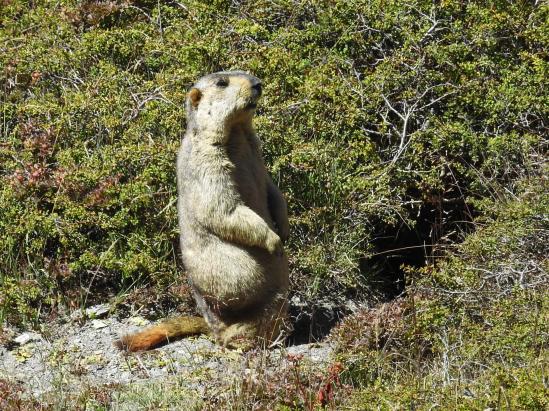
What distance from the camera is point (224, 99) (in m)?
7.78

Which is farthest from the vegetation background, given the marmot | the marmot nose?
the marmot nose

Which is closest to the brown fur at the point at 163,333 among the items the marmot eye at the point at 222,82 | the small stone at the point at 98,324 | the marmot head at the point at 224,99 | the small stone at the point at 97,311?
the small stone at the point at 98,324

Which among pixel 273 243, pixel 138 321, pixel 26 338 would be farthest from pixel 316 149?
pixel 26 338

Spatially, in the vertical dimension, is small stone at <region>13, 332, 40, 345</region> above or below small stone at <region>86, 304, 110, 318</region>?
above

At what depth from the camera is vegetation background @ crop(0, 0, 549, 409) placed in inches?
349

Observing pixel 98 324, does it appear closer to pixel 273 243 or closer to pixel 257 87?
pixel 273 243

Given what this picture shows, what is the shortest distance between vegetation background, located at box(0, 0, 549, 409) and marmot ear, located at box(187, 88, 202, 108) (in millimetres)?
1380

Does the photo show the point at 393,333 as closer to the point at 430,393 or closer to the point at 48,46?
the point at 430,393

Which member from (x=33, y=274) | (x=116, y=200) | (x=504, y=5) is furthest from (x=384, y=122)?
(x=33, y=274)

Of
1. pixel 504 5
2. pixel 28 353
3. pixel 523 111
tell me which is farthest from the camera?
pixel 504 5

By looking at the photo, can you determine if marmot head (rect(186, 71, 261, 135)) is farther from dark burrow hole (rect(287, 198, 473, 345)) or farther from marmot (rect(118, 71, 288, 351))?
dark burrow hole (rect(287, 198, 473, 345))

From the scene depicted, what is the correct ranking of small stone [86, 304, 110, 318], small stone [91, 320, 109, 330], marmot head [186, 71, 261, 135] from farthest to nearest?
small stone [86, 304, 110, 318] → small stone [91, 320, 109, 330] → marmot head [186, 71, 261, 135]

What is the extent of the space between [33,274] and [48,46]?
2.91 meters

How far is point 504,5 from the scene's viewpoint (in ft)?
33.4
